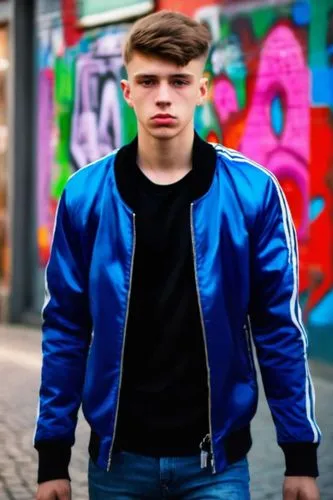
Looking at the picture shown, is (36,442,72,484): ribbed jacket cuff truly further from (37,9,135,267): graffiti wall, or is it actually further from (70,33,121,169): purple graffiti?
(70,33,121,169): purple graffiti

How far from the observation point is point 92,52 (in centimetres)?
1188

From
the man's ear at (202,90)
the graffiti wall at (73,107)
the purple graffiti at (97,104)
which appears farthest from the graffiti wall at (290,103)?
the man's ear at (202,90)

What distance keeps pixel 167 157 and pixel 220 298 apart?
37 cm

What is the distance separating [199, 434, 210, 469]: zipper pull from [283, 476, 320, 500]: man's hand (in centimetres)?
22

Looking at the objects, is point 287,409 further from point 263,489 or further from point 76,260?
point 263,489

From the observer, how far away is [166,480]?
8.61 feet

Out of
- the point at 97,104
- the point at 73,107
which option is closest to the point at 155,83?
the point at 97,104

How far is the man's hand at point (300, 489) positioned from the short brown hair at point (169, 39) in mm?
1037

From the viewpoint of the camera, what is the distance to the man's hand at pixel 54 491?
2.77 meters

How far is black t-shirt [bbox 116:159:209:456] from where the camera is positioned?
260 centimetres

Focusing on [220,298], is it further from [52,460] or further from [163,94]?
[52,460]

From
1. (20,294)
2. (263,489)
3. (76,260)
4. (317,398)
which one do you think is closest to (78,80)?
(20,294)

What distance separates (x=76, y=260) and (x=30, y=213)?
1036 centimetres

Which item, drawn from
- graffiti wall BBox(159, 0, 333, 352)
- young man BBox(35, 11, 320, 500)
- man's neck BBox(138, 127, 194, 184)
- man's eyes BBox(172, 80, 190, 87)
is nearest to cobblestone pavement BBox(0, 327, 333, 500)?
graffiti wall BBox(159, 0, 333, 352)
